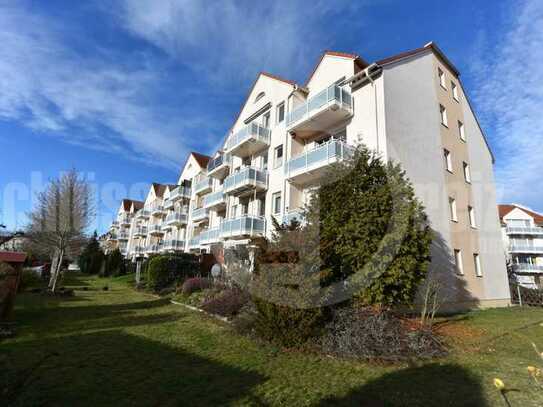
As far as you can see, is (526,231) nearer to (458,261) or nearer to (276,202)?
(458,261)

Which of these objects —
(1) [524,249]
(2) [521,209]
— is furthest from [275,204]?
(2) [521,209]

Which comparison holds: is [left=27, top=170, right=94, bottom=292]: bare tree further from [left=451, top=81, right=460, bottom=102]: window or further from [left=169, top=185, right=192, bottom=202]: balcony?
[left=451, top=81, right=460, bottom=102]: window

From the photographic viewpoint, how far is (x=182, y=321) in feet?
35.9

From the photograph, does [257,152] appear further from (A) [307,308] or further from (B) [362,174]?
(A) [307,308]

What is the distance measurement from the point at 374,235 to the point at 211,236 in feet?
58.3

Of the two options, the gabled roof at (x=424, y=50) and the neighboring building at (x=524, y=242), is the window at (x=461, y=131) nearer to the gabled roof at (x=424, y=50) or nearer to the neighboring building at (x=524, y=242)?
the gabled roof at (x=424, y=50)

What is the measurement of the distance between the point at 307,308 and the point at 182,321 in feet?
17.6

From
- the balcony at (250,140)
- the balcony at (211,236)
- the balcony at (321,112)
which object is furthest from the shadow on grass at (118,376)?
the balcony at (250,140)

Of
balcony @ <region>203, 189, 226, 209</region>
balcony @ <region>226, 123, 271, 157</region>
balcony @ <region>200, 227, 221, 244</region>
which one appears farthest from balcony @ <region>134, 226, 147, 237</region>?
balcony @ <region>226, 123, 271, 157</region>

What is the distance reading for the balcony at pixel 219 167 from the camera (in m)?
26.9

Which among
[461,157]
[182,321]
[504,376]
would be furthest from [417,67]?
[182,321]

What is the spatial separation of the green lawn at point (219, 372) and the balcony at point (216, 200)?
667 inches

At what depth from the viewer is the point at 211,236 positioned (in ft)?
83.4

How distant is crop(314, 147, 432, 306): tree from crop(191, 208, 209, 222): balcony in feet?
69.7
